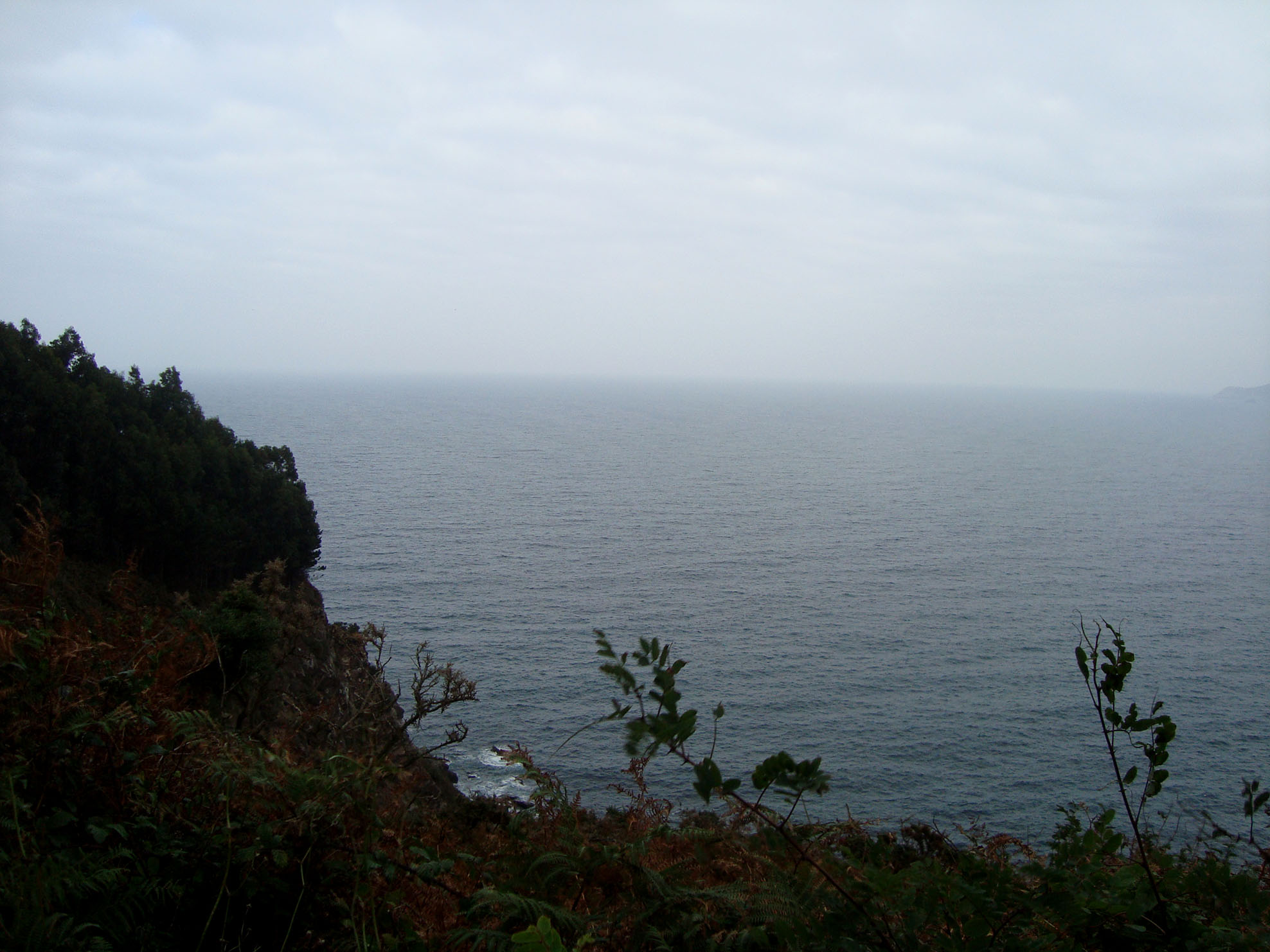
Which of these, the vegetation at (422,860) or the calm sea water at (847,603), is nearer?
the vegetation at (422,860)

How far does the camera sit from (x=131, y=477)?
123ft

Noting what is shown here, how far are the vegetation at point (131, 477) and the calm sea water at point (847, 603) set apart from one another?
903cm

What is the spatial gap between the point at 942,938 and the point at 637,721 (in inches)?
45.5

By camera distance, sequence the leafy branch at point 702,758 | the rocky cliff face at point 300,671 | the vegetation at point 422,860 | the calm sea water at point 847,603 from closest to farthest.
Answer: the leafy branch at point 702,758 < the vegetation at point 422,860 < the rocky cliff face at point 300,671 < the calm sea water at point 847,603

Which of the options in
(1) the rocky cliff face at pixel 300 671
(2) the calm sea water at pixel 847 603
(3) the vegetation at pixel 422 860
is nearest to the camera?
(3) the vegetation at pixel 422 860

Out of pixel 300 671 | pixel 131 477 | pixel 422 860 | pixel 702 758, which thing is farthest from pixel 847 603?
pixel 702 758

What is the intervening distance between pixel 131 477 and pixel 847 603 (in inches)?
1685

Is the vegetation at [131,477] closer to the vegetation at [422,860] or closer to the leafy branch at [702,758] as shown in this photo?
Answer: the vegetation at [422,860]

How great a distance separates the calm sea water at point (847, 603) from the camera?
3438 centimetres

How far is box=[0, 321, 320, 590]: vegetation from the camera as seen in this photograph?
34875 mm

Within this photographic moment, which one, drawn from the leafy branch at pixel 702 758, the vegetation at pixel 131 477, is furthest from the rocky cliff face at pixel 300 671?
the leafy branch at pixel 702 758

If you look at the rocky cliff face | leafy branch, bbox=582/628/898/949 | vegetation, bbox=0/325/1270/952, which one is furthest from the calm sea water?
the rocky cliff face

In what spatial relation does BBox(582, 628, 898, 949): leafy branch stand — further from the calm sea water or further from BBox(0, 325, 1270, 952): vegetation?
the calm sea water

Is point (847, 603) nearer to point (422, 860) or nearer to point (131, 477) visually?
point (131, 477)
